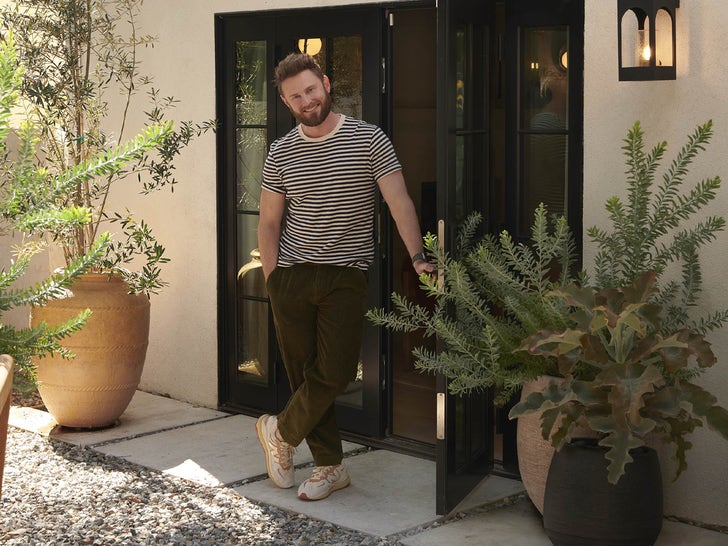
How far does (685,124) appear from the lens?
4.09 meters

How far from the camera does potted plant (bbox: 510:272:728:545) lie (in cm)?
352

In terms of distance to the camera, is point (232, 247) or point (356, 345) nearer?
point (356, 345)

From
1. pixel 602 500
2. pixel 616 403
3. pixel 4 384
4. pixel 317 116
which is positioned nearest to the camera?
pixel 4 384

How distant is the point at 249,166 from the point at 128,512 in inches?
86.3

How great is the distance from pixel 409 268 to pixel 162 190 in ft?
5.07

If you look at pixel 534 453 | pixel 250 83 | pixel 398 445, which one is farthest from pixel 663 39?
pixel 250 83

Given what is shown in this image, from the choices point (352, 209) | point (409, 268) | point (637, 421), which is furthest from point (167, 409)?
point (637, 421)

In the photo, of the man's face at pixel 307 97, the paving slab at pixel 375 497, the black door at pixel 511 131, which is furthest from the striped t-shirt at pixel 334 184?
Answer: the paving slab at pixel 375 497

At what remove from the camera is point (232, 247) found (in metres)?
6.09

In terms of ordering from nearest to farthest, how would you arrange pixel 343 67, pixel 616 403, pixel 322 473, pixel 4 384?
pixel 4 384, pixel 616 403, pixel 322 473, pixel 343 67

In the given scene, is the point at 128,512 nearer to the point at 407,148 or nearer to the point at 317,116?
the point at 317,116

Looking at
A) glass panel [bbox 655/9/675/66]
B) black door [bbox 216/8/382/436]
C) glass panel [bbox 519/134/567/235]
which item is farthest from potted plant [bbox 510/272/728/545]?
black door [bbox 216/8/382/436]

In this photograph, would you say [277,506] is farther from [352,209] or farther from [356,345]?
[352,209]

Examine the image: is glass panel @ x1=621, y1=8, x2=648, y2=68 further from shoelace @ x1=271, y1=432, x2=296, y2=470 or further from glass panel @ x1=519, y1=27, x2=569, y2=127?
shoelace @ x1=271, y1=432, x2=296, y2=470
